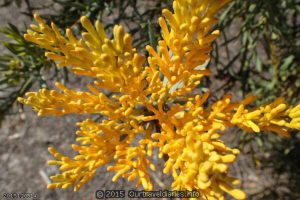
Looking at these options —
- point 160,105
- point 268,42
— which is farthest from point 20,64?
point 268,42

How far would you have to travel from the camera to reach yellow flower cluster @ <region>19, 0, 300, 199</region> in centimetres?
72

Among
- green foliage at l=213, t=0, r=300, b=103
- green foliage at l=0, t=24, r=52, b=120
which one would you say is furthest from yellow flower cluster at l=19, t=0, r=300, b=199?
green foliage at l=213, t=0, r=300, b=103

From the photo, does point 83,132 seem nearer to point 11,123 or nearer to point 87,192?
point 87,192

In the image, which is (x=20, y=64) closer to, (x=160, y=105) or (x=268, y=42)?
(x=160, y=105)

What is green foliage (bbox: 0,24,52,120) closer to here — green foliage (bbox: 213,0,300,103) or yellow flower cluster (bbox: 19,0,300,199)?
yellow flower cluster (bbox: 19,0,300,199)

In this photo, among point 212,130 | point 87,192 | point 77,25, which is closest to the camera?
point 212,130

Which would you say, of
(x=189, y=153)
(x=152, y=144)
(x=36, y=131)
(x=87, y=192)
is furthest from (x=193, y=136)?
(x=36, y=131)

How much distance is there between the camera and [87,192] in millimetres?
3150

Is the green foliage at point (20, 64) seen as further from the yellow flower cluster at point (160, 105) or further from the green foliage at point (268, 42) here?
the green foliage at point (268, 42)

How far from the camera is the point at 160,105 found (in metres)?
0.91

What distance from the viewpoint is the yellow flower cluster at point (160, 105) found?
717 millimetres

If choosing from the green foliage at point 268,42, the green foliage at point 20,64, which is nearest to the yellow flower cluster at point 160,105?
the green foliage at point 20,64

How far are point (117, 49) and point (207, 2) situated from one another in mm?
213

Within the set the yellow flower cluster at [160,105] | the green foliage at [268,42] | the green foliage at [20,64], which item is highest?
the green foliage at [268,42]
